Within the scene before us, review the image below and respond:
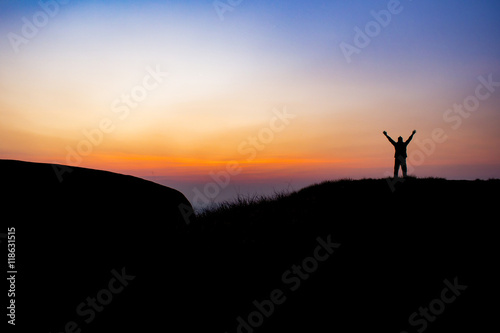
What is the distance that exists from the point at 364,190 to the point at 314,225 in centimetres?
472

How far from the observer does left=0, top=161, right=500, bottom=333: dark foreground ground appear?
4043 mm

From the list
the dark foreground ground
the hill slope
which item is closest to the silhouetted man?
the hill slope

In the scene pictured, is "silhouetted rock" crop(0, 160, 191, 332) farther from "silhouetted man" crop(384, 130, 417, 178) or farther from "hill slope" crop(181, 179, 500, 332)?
"silhouetted man" crop(384, 130, 417, 178)

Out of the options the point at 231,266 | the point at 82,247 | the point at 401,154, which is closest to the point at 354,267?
the point at 231,266

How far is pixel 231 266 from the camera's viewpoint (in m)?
4.92

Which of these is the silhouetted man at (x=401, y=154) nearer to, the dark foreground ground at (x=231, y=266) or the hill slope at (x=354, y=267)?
the hill slope at (x=354, y=267)

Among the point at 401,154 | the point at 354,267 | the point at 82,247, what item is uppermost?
the point at 401,154

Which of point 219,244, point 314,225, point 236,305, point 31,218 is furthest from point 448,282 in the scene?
point 31,218

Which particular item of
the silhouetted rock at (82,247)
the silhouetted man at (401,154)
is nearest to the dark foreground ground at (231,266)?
the silhouetted rock at (82,247)

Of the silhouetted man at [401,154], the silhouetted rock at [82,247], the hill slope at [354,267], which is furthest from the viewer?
the silhouetted man at [401,154]

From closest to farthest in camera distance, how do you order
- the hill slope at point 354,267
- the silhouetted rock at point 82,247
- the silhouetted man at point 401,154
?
the hill slope at point 354,267
the silhouetted rock at point 82,247
the silhouetted man at point 401,154

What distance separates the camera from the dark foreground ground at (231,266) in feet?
13.3

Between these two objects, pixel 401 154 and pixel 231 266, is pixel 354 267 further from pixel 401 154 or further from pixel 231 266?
pixel 401 154

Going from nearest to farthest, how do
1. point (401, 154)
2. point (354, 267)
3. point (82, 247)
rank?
point (354, 267) < point (82, 247) < point (401, 154)
